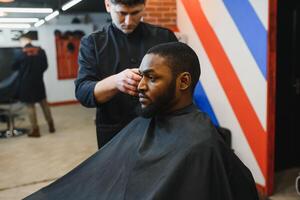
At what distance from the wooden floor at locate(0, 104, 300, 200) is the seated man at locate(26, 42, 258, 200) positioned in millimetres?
1817

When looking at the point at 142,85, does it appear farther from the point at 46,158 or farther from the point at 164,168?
the point at 46,158

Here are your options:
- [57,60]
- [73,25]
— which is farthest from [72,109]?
[73,25]

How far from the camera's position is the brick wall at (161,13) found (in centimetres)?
320

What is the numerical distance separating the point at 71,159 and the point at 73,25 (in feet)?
14.0

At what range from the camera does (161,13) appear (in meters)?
3.24

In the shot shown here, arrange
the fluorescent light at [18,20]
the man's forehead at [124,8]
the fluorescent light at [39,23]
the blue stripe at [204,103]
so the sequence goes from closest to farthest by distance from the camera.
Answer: the man's forehead at [124,8], the blue stripe at [204,103], the fluorescent light at [18,20], the fluorescent light at [39,23]

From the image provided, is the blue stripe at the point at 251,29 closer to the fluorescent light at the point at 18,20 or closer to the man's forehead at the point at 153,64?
the man's forehead at the point at 153,64

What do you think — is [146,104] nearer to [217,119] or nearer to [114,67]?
[114,67]

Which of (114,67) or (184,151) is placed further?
(114,67)

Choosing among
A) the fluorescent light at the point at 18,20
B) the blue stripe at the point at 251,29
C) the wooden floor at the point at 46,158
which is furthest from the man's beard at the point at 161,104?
the fluorescent light at the point at 18,20

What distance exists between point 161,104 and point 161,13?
2376 mm

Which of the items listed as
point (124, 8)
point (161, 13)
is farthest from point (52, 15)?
point (124, 8)

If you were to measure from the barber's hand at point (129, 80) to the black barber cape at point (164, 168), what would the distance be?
154 mm

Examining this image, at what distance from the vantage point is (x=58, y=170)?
3271 mm
